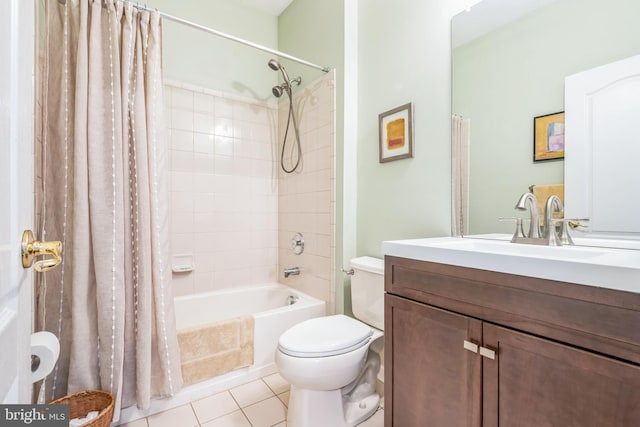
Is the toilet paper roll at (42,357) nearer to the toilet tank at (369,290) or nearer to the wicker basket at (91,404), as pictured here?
the wicker basket at (91,404)

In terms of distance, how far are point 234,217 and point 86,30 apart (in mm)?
1359

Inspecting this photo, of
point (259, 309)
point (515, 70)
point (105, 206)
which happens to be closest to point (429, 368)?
point (515, 70)

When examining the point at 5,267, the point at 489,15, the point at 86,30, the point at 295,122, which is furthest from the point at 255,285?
the point at 489,15

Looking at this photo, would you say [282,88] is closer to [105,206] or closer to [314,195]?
[314,195]

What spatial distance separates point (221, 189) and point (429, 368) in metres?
1.82

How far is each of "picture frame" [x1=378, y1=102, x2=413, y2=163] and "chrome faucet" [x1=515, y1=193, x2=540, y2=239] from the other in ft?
1.92

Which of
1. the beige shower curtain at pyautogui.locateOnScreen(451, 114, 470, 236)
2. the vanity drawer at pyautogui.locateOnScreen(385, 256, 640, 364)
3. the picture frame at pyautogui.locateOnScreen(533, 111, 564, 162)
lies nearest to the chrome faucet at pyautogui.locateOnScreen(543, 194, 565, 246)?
the picture frame at pyautogui.locateOnScreen(533, 111, 564, 162)

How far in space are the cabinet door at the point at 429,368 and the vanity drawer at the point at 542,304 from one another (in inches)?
2.4

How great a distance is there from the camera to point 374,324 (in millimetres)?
1551

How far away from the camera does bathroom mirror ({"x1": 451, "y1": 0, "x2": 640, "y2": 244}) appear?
1.01 m

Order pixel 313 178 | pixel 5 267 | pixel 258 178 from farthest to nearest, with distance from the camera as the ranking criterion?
pixel 258 178 < pixel 313 178 < pixel 5 267

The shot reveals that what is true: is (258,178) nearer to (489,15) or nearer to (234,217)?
(234,217)

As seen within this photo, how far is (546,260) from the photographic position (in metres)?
0.73

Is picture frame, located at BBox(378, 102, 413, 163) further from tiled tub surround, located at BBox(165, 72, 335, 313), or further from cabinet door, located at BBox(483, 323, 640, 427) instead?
cabinet door, located at BBox(483, 323, 640, 427)
